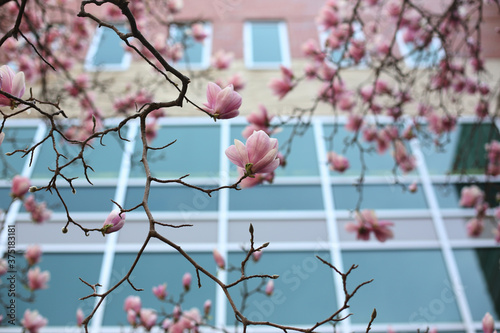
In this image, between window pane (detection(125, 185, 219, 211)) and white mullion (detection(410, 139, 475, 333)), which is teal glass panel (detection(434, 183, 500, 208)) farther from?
window pane (detection(125, 185, 219, 211))

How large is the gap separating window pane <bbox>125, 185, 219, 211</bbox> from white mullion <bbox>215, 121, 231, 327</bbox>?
3.2 inches

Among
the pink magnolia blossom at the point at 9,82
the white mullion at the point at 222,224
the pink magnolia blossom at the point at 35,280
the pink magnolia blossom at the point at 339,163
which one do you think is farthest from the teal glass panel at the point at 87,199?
the pink magnolia blossom at the point at 9,82

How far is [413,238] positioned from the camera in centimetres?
355

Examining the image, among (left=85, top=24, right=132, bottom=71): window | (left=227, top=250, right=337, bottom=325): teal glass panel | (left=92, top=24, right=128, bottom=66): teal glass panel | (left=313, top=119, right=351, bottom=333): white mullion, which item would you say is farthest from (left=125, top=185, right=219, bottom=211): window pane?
(left=92, top=24, right=128, bottom=66): teal glass panel

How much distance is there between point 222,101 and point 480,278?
3331 mm

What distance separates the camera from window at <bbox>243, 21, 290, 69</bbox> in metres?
4.87

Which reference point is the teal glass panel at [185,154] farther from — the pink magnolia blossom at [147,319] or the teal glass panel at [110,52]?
the pink magnolia blossom at [147,319]

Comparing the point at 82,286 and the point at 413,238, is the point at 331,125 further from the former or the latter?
the point at 82,286

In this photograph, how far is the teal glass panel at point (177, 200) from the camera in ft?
12.0

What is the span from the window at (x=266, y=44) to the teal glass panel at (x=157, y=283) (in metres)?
2.52

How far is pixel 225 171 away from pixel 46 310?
185cm

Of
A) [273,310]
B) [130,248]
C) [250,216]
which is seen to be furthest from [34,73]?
[273,310]

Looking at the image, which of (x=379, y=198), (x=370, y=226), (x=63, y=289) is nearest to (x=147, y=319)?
(x=370, y=226)

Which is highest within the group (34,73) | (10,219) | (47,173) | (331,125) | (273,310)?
(331,125)
